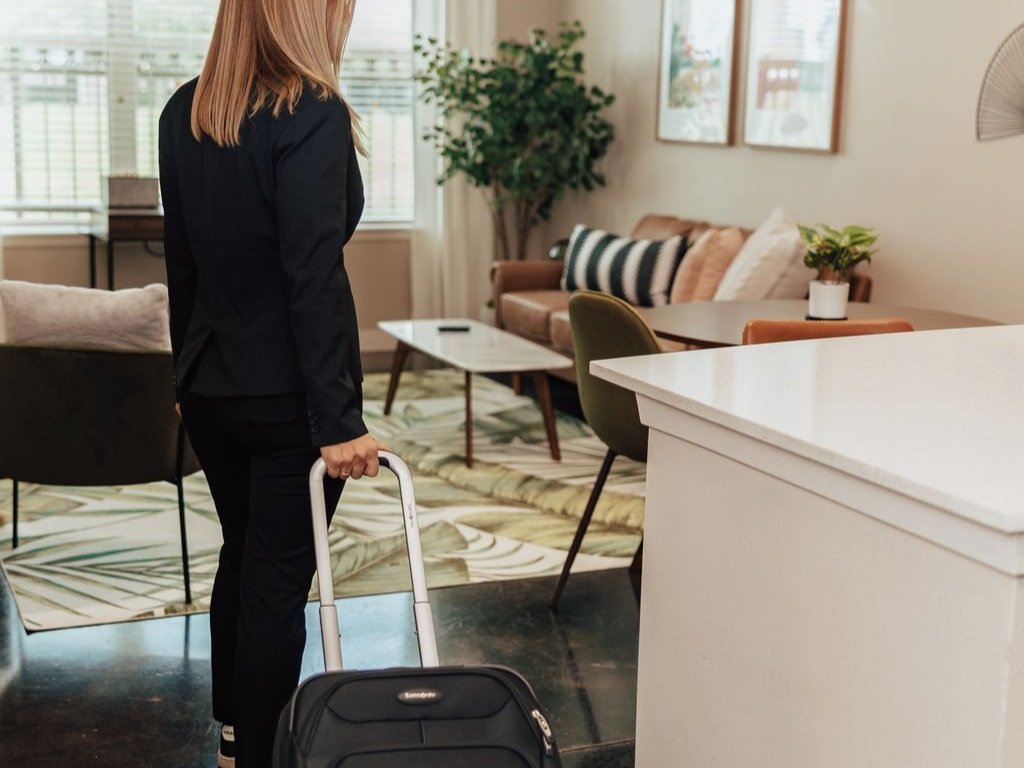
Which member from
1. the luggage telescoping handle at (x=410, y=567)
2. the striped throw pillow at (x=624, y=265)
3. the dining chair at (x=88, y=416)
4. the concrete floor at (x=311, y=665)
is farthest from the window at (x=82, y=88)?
the luggage telescoping handle at (x=410, y=567)

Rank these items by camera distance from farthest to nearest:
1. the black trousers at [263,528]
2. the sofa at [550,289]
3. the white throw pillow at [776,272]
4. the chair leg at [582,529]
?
the sofa at [550,289], the white throw pillow at [776,272], the chair leg at [582,529], the black trousers at [263,528]

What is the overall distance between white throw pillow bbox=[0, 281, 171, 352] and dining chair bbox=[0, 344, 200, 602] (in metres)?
0.10

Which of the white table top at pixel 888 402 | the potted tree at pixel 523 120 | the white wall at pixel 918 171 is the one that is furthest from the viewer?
the potted tree at pixel 523 120

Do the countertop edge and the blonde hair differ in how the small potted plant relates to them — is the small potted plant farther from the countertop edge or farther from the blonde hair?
the blonde hair

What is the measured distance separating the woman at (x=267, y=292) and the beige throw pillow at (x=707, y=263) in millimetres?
3394

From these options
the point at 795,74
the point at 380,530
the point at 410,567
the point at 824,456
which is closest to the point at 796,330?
the point at 410,567

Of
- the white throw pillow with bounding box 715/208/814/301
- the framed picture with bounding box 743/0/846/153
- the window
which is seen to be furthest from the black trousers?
the window

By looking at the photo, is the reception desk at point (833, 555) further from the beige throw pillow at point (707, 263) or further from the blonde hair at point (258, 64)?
the beige throw pillow at point (707, 263)

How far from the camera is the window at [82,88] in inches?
251

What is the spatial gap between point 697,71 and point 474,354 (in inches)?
73.0

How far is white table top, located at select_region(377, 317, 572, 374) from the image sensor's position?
4.83 m

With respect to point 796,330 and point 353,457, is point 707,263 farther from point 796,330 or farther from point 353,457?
point 353,457

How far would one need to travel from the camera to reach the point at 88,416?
329cm

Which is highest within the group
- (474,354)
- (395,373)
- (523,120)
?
(523,120)
